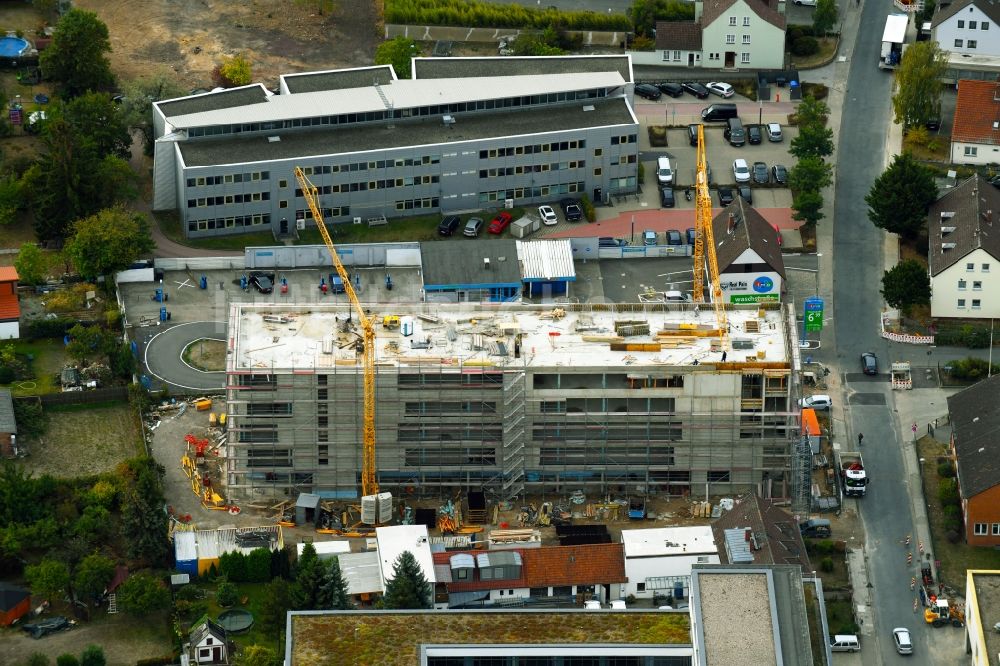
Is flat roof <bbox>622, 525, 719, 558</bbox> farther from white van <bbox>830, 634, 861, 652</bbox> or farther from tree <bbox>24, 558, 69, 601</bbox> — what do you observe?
tree <bbox>24, 558, 69, 601</bbox>

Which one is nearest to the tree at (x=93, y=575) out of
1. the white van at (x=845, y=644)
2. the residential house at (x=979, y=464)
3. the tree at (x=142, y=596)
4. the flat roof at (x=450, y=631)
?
the tree at (x=142, y=596)

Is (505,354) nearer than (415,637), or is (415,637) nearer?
(415,637)

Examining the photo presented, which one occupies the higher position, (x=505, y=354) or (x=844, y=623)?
(x=505, y=354)

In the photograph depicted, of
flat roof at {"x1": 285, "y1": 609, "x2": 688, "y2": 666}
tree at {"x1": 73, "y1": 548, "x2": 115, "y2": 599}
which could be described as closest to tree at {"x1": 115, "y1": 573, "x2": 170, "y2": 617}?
tree at {"x1": 73, "y1": 548, "x2": 115, "y2": 599}

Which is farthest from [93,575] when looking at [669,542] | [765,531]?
[765,531]

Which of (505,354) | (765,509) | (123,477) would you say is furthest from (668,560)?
(123,477)

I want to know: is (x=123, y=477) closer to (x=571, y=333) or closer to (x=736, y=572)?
(x=571, y=333)
